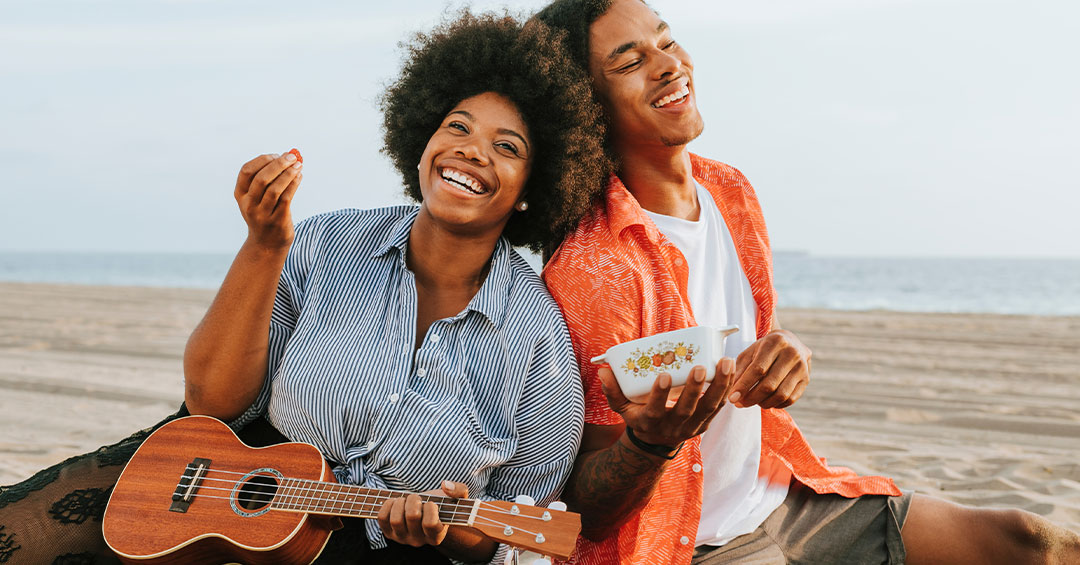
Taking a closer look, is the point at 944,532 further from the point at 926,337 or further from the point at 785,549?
the point at 926,337

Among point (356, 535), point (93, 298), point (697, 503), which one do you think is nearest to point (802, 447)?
point (697, 503)

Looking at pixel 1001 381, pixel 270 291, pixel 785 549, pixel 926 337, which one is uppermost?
pixel 270 291

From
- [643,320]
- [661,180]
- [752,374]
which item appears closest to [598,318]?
[643,320]

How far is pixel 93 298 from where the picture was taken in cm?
1966

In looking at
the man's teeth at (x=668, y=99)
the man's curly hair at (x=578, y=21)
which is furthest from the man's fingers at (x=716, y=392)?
the man's curly hair at (x=578, y=21)

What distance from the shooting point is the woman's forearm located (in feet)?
7.72

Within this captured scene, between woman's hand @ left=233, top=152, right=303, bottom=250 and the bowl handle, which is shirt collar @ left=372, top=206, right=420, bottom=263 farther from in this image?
the bowl handle

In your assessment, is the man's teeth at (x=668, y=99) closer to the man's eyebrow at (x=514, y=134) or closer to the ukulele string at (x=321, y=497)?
the man's eyebrow at (x=514, y=134)

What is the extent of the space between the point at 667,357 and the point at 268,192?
112cm

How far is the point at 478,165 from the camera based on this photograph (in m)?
2.68

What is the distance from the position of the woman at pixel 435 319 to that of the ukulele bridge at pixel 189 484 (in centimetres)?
20

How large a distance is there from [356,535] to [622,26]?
77.3 inches

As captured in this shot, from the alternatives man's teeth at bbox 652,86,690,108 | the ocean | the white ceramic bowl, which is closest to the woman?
man's teeth at bbox 652,86,690,108

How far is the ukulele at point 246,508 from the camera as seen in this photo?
2.12m
